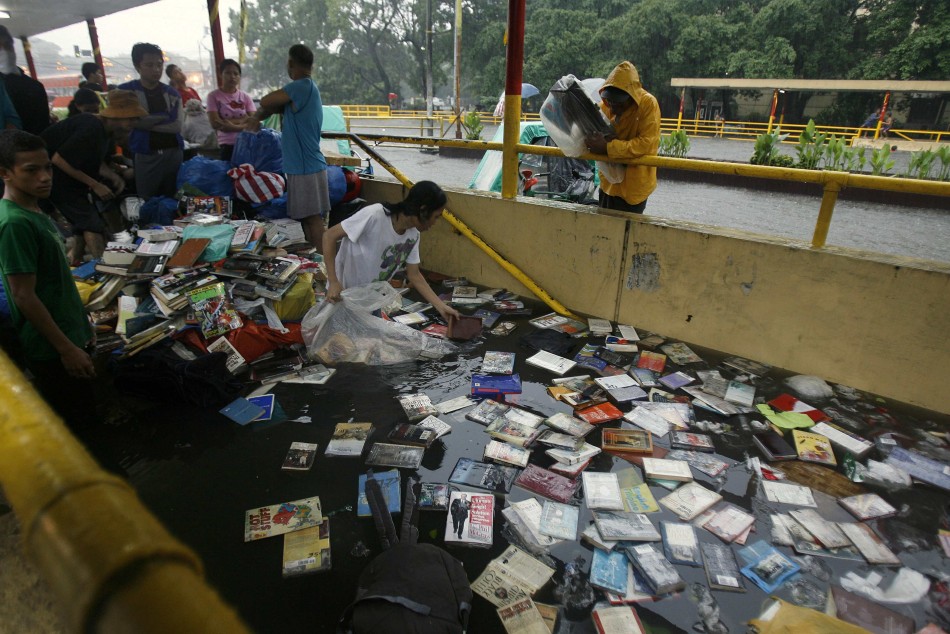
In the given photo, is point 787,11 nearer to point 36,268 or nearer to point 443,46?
point 443,46

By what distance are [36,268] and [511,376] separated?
2500 millimetres

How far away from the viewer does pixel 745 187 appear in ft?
42.3

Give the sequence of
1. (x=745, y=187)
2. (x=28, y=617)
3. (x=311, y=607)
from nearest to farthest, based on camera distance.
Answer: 1. (x=28, y=617)
2. (x=311, y=607)
3. (x=745, y=187)

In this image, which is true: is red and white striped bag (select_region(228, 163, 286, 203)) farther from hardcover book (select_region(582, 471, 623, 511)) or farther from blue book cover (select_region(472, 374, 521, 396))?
hardcover book (select_region(582, 471, 623, 511))

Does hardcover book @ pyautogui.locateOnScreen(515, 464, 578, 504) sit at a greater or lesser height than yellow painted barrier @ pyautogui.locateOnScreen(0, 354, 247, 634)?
lesser

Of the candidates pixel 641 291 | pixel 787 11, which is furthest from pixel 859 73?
pixel 641 291

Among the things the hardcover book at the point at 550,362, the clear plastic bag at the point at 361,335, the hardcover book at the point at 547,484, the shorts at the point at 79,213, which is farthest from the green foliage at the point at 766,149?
the shorts at the point at 79,213

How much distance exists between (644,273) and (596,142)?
1.03 meters

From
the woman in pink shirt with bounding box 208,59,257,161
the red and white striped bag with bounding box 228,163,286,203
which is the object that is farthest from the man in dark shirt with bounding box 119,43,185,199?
the red and white striped bag with bounding box 228,163,286,203

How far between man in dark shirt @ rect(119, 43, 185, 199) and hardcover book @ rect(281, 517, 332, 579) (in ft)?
14.7

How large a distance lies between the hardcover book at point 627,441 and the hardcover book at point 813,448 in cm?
76

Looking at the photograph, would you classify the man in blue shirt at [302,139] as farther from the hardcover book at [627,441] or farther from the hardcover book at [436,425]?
the hardcover book at [627,441]

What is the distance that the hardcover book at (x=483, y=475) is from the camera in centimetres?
248

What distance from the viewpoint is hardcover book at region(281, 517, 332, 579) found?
204cm
